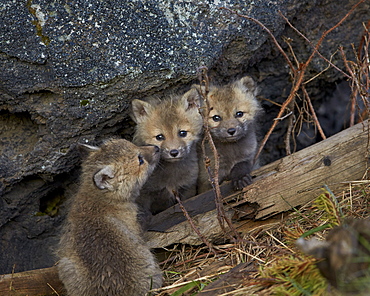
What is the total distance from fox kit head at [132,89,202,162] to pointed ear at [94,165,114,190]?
749 millimetres

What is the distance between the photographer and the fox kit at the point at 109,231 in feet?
11.4

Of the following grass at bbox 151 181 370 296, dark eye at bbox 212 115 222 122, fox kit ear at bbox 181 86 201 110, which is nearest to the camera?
grass at bbox 151 181 370 296

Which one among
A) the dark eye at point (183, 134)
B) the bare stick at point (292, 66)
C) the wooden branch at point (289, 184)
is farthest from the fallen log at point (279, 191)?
the dark eye at point (183, 134)

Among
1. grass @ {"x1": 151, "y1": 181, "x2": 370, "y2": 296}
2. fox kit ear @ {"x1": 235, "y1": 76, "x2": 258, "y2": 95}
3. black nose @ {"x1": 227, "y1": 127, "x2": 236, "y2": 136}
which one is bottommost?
grass @ {"x1": 151, "y1": 181, "x2": 370, "y2": 296}

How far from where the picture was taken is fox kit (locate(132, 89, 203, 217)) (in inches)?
184

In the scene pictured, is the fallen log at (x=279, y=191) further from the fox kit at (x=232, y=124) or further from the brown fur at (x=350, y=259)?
the brown fur at (x=350, y=259)

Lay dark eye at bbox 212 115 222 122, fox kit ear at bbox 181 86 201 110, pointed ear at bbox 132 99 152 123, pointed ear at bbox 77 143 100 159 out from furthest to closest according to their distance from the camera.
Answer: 1. dark eye at bbox 212 115 222 122
2. fox kit ear at bbox 181 86 201 110
3. pointed ear at bbox 132 99 152 123
4. pointed ear at bbox 77 143 100 159

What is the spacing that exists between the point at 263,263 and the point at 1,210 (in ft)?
8.48

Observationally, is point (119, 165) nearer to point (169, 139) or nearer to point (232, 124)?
point (169, 139)

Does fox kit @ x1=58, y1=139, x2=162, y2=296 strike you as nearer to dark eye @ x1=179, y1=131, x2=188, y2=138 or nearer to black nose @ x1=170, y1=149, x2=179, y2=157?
black nose @ x1=170, y1=149, x2=179, y2=157

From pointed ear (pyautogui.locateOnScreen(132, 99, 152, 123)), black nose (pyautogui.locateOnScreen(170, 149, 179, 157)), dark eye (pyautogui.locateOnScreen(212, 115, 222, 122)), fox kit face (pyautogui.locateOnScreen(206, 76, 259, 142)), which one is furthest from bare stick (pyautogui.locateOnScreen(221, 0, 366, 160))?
pointed ear (pyautogui.locateOnScreen(132, 99, 152, 123))

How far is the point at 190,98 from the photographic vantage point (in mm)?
4762

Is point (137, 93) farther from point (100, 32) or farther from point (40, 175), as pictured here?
point (40, 175)

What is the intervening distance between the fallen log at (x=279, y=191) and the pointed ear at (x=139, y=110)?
1168 millimetres
